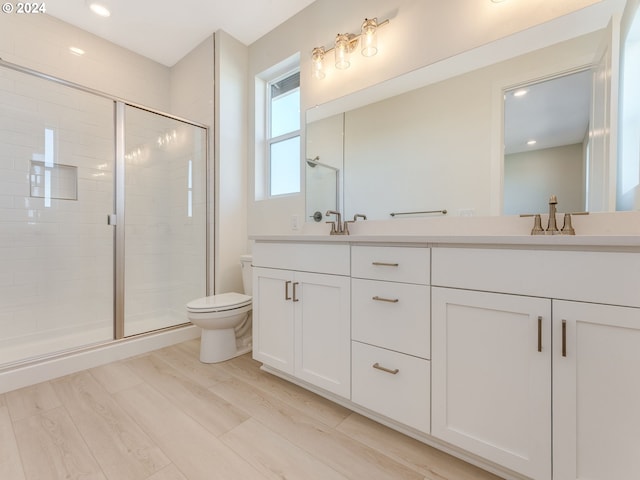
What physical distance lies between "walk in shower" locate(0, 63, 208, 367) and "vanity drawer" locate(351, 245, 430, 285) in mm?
1753

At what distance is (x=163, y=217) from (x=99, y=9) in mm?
1670

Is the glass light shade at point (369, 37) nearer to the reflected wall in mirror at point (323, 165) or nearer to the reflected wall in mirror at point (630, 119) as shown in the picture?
the reflected wall in mirror at point (323, 165)

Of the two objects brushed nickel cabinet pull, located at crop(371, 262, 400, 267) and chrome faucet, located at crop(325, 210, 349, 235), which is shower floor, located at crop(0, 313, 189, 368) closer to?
chrome faucet, located at crop(325, 210, 349, 235)

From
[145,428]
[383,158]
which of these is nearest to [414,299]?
[383,158]

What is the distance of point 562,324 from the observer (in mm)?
825

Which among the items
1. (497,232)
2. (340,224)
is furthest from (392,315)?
(340,224)

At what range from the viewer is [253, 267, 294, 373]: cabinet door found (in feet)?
5.00

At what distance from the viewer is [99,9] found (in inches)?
87.4

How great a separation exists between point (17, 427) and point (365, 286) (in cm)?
165

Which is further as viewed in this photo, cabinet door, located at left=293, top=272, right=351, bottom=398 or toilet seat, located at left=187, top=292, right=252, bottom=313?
toilet seat, located at left=187, top=292, right=252, bottom=313

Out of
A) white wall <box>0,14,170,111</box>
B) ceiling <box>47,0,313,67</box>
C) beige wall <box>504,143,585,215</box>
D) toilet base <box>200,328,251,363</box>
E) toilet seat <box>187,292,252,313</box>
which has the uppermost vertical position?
ceiling <box>47,0,313,67</box>

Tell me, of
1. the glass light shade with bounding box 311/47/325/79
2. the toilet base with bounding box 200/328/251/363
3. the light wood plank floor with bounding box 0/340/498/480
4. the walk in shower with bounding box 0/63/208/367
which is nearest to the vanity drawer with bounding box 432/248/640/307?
the light wood plank floor with bounding box 0/340/498/480

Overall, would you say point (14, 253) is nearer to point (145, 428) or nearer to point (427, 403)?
point (145, 428)

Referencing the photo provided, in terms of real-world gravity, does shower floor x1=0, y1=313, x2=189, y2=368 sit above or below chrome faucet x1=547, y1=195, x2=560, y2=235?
below
